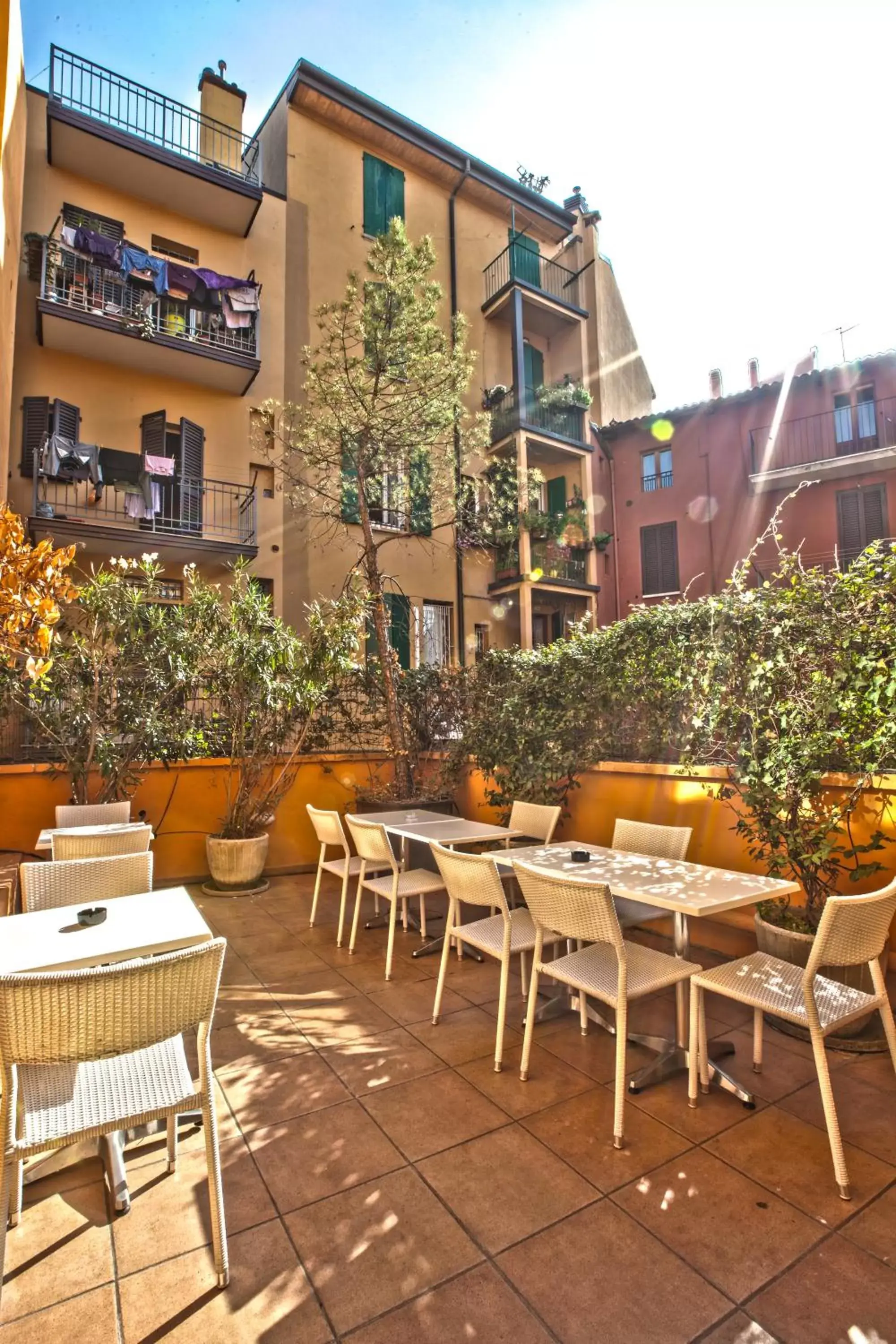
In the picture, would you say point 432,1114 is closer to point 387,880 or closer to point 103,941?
point 103,941

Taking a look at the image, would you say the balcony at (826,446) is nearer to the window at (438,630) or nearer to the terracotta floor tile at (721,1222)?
the window at (438,630)

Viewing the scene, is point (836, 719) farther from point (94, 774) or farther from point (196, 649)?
point (94, 774)

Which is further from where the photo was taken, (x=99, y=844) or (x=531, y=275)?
(x=531, y=275)

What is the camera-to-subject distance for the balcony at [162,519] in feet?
26.4

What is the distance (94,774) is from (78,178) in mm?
8192

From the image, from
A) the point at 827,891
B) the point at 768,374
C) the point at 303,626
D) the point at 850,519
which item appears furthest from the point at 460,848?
the point at 768,374

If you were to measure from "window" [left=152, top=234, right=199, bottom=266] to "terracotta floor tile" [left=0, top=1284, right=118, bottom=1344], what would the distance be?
11.3 m

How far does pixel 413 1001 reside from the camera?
11.8ft

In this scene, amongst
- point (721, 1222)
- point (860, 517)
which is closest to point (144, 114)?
point (721, 1222)

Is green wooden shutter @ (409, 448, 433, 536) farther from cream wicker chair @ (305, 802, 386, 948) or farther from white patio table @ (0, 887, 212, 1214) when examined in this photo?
white patio table @ (0, 887, 212, 1214)

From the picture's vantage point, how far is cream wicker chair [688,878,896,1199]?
7.23 feet

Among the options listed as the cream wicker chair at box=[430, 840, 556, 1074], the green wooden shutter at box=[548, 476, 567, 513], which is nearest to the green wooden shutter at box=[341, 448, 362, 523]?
the green wooden shutter at box=[548, 476, 567, 513]

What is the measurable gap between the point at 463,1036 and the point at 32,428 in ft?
28.2

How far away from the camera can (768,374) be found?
48.2ft
